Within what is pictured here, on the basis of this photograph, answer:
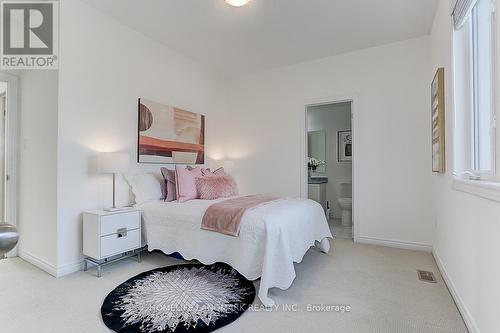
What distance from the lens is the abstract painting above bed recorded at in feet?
11.5

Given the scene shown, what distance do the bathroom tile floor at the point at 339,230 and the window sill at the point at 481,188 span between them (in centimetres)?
231

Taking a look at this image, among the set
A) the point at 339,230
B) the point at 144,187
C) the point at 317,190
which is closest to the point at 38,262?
the point at 144,187

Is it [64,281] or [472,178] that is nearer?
[472,178]

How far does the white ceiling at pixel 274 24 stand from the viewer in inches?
112

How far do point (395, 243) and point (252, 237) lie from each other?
2399 millimetres

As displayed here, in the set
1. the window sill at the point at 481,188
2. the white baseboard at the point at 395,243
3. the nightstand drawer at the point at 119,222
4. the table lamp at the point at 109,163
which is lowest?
the white baseboard at the point at 395,243

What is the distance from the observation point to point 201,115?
4477 millimetres

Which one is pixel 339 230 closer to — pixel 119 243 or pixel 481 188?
pixel 481 188

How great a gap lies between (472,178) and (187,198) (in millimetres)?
2705

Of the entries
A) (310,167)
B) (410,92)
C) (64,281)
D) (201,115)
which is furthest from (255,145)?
(64,281)

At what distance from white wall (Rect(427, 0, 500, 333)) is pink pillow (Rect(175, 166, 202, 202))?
2.62m

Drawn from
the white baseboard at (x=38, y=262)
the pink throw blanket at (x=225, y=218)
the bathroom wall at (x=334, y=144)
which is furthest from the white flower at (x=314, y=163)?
the white baseboard at (x=38, y=262)

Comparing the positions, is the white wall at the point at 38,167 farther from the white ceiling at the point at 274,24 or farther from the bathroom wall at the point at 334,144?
the bathroom wall at the point at 334,144

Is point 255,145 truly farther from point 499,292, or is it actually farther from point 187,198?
point 499,292
